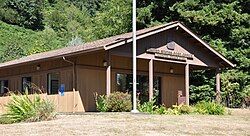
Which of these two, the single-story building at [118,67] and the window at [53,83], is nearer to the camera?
the single-story building at [118,67]

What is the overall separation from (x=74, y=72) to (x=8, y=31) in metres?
58.6

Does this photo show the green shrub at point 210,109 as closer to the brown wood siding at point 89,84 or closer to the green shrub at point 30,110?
the brown wood siding at point 89,84

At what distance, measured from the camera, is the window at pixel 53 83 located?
24.8 metres

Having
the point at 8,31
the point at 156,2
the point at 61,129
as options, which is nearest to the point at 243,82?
the point at 156,2

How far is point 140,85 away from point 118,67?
7.04ft

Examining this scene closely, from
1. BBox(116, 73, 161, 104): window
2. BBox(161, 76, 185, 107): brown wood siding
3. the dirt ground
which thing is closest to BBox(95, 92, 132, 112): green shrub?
the dirt ground

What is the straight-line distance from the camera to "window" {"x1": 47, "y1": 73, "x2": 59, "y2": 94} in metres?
24.8

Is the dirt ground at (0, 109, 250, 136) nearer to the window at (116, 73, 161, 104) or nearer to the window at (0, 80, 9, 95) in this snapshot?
the window at (116, 73, 161, 104)

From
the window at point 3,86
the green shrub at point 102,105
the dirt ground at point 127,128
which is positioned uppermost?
the window at point 3,86

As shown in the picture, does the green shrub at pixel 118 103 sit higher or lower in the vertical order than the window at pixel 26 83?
lower

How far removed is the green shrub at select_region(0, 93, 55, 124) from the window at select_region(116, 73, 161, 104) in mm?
8323

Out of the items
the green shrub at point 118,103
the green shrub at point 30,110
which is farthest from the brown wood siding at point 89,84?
the green shrub at point 30,110

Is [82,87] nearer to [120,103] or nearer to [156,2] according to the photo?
[120,103]

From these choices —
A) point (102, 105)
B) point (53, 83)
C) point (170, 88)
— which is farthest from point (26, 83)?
point (170, 88)
